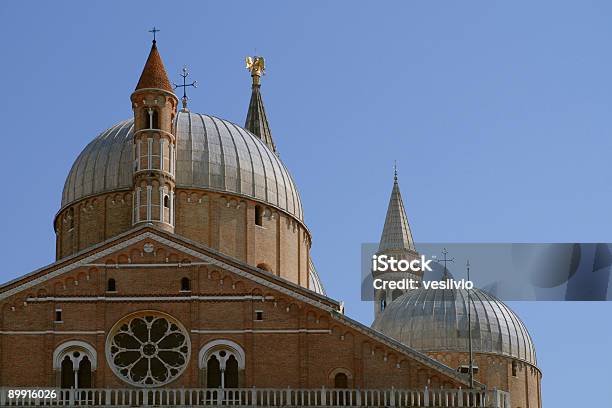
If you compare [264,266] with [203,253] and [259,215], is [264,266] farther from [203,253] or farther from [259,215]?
[203,253]

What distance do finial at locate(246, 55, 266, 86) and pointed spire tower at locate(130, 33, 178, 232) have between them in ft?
70.2

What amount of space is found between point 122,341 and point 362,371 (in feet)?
23.7

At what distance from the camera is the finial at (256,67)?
8156cm

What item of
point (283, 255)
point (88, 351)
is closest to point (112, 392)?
point (88, 351)

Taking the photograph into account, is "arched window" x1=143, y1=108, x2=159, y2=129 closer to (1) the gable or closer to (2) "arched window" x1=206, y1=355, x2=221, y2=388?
(1) the gable

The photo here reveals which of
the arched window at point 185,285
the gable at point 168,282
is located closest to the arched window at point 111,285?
the gable at point 168,282

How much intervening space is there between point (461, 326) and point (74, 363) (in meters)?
24.6

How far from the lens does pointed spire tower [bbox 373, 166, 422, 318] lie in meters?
97.9

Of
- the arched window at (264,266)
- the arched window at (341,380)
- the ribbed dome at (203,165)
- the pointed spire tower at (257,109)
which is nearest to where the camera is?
the arched window at (341,380)

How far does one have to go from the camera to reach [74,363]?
54625 mm

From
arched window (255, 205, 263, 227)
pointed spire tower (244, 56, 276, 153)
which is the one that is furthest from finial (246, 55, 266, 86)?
arched window (255, 205, 263, 227)

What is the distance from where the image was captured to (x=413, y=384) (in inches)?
2132

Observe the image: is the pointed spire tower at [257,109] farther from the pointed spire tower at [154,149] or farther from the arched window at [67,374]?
the arched window at [67,374]

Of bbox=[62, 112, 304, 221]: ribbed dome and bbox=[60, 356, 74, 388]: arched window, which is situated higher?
bbox=[62, 112, 304, 221]: ribbed dome
